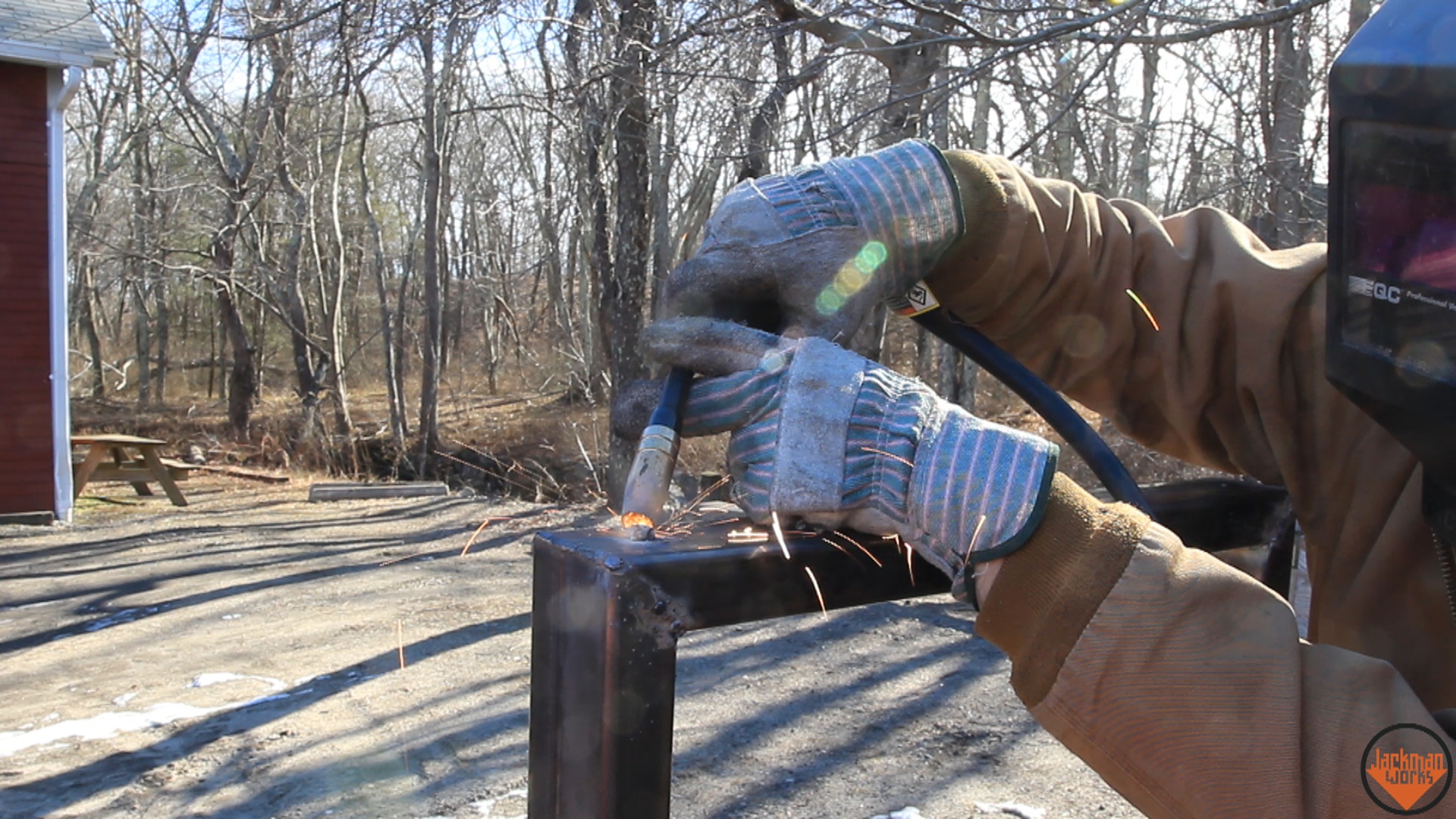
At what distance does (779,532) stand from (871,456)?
143 millimetres

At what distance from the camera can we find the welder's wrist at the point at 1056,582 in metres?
1.09

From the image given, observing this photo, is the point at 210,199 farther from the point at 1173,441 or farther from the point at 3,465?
the point at 1173,441

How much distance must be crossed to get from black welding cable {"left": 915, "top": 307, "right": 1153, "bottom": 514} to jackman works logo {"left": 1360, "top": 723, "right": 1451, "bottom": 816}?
0.40m

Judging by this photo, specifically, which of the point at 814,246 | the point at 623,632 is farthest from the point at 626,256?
the point at 623,632

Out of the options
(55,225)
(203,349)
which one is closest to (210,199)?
(203,349)

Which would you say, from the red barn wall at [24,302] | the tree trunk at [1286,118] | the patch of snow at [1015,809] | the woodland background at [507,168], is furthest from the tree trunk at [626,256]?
the patch of snow at [1015,809]

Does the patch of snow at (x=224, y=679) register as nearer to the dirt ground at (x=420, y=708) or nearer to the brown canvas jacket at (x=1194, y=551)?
the dirt ground at (x=420, y=708)

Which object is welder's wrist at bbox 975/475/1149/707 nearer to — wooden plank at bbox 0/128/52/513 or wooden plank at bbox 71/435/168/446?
wooden plank at bbox 0/128/52/513

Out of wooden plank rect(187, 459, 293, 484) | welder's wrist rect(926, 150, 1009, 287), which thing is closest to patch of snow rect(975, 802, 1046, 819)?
welder's wrist rect(926, 150, 1009, 287)

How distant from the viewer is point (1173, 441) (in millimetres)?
1904

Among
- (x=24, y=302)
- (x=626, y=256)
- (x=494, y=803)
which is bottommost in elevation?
(x=494, y=803)

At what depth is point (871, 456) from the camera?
47.6 inches

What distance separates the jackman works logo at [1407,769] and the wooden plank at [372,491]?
10.9 metres

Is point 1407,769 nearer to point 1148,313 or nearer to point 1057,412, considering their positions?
point 1057,412
